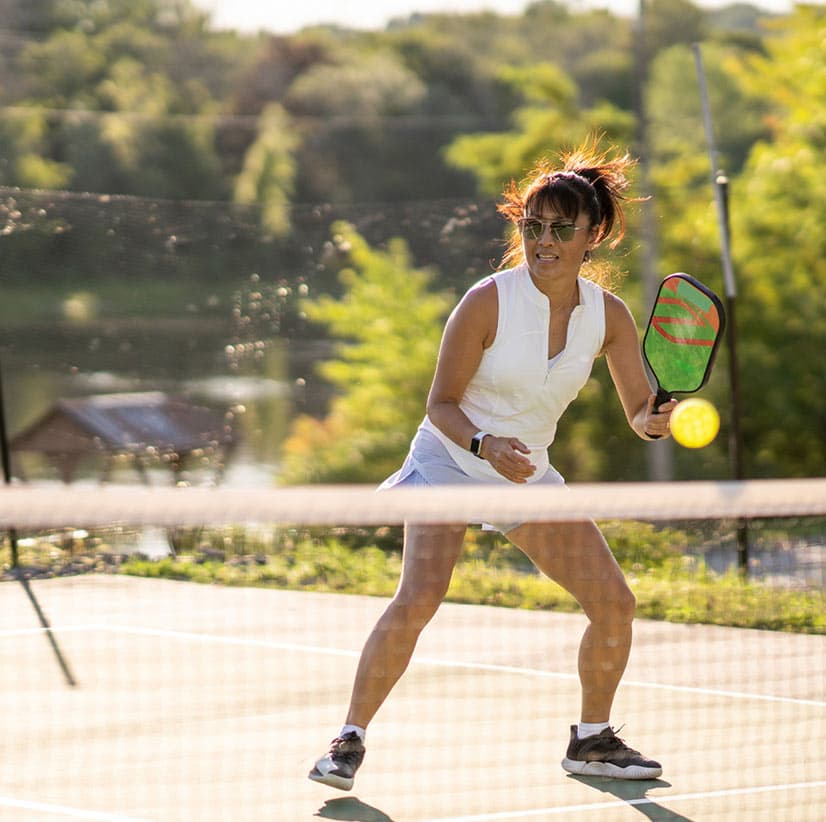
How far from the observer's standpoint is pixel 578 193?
3.95m

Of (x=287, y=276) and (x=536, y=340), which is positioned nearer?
(x=536, y=340)

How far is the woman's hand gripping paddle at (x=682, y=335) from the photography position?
3854 mm

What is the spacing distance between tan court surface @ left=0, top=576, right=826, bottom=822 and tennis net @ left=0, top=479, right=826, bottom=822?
0.01 metres

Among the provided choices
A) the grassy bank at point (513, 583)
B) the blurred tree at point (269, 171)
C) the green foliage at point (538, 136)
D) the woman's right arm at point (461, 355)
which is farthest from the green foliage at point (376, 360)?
the blurred tree at point (269, 171)

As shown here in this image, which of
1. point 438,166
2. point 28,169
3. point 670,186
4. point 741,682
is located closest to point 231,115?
point 438,166

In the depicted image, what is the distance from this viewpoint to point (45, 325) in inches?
484

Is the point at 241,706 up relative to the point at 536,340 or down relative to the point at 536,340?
down

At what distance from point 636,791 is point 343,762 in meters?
0.78

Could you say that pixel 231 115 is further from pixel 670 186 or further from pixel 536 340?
pixel 536 340

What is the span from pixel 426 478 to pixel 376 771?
2.89 feet

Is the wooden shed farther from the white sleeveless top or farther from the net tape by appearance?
the net tape

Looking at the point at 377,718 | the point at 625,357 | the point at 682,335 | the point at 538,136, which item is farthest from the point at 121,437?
the point at 682,335

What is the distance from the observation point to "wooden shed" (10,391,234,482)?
12.4 meters

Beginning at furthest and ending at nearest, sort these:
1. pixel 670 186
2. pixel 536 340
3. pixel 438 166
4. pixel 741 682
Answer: pixel 438 166 < pixel 670 186 < pixel 741 682 < pixel 536 340
